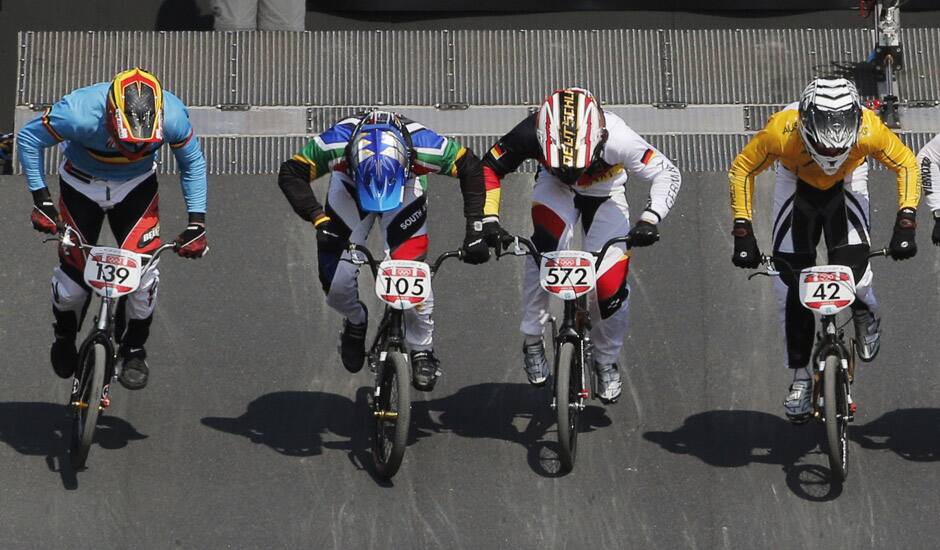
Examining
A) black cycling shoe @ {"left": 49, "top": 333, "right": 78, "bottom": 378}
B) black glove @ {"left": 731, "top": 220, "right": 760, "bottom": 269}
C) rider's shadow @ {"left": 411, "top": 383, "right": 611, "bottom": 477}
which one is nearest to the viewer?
black glove @ {"left": 731, "top": 220, "right": 760, "bottom": 269}

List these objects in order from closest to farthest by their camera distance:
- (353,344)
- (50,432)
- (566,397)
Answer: (566,397)
(353,344)
(50,432)

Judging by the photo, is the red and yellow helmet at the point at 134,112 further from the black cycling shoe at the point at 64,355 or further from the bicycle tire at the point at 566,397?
the bicycle tire at the point at 566,397

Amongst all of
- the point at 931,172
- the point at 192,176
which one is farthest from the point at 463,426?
the point at 931,172

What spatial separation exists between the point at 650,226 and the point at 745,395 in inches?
63.0

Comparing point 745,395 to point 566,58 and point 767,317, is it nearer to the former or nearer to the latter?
point 767,317

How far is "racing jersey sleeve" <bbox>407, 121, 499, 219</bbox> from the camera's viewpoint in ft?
32.1

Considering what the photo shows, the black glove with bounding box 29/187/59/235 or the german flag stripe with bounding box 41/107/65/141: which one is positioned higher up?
the german flag stripe with bounding box 41/107/65/141

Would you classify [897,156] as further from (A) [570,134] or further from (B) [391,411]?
(B) [391,411]

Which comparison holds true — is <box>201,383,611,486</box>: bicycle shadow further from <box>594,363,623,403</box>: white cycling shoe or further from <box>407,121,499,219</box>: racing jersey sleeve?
<box>407,121,499,219</box>: racing jersey sleeve

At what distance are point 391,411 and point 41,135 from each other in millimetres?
2309

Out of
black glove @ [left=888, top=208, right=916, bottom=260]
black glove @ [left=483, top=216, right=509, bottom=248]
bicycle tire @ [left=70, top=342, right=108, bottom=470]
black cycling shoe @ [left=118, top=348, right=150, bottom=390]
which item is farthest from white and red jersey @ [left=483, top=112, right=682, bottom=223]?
bicycle tire @ [left=70, top=342, right=108, bottom=470]

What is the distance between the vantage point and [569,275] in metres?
9.48

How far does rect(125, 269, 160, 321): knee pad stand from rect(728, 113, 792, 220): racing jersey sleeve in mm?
3050

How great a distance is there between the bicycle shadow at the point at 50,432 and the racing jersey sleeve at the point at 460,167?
2.21 meters
